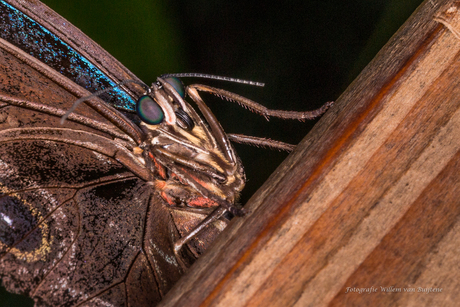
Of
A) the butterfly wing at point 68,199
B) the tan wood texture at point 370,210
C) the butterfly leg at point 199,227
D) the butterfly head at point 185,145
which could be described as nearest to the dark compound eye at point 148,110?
the butterfly head at point 185,145

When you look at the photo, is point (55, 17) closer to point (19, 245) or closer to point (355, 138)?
point (19, 245)

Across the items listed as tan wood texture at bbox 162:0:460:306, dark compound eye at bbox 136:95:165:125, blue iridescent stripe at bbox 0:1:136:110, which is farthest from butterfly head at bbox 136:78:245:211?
tan wood texture at bbox 162:0:460:306

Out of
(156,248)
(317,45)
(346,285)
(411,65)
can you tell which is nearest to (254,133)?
(317,45)

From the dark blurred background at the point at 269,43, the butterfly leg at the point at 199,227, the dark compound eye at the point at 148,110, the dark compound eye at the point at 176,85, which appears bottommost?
the butterfly leg at the point at 199,227

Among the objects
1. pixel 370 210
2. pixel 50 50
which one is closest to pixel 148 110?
pixel 50 50

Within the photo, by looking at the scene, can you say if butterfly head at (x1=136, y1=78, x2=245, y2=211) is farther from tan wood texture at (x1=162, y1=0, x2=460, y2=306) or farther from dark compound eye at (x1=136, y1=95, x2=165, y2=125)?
tan wood texture at (x1=162, y1=0, x2=460, y2=306)

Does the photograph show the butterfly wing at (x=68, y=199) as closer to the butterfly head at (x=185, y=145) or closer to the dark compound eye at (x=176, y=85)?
→ the butterfly head at (x=185, y=145)
